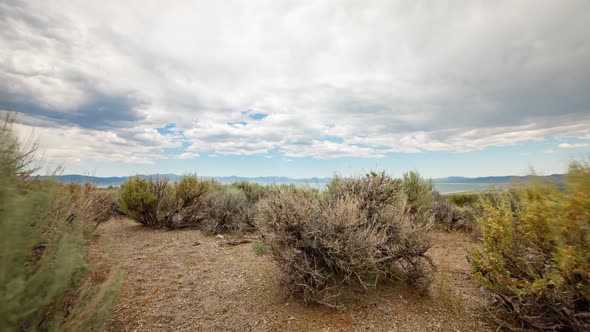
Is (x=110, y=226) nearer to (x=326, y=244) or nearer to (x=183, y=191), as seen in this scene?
(x=183, y=191)

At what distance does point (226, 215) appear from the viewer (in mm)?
8914

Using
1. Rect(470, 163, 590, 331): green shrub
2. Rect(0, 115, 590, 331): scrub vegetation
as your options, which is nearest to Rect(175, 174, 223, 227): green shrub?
Rect(0, 115, 590, 331): scrub vegetation

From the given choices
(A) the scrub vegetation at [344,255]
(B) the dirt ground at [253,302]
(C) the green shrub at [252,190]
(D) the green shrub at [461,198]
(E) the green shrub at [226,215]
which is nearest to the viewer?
(A) the scrub vegetation at [344,255]

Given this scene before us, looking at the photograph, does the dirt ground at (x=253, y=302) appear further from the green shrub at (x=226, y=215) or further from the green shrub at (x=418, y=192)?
the green shrub at (x=418, y=192)

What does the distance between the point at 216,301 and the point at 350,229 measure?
92.1 inches

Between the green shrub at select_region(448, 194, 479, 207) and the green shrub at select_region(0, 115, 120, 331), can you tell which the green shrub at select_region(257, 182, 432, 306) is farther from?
the green shrub at select_region(448, 194, 479, 207)

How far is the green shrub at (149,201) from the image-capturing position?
873 centimetres

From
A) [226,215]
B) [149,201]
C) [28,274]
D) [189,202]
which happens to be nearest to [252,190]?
[189,202]

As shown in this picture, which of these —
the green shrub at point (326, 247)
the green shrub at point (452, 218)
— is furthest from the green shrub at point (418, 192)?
the green shrub at point (326, 247)

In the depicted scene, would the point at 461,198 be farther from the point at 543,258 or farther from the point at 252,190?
the point at 543,258

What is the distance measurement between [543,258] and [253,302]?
3789 mm

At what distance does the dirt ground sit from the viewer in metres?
3.55

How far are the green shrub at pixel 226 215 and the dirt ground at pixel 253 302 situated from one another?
2.35m

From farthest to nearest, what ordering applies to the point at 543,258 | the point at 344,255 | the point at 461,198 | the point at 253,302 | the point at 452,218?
the point at 461,198 < the point at 452,218 < the point at 253,302 < the point at 344,255 < the point at 543,258
